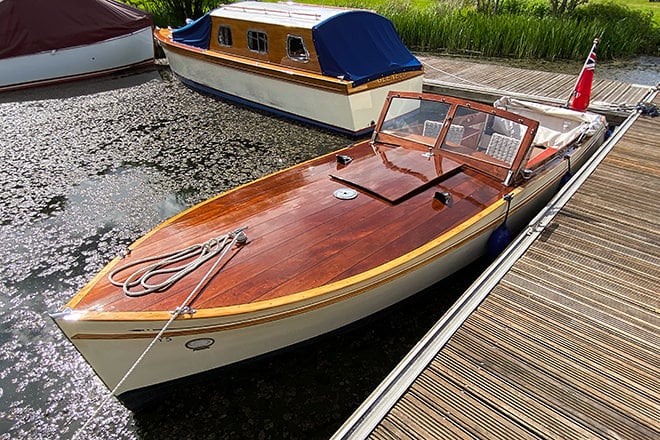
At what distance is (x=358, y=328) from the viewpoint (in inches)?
162

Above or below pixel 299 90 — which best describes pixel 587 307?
below

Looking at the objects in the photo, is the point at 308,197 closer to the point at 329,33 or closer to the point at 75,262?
the point at 75,262

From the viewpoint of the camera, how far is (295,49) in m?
8.92

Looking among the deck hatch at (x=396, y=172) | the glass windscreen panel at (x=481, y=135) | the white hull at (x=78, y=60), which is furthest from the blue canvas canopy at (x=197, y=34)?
the glass windscreen panel at (x=481, y=135)

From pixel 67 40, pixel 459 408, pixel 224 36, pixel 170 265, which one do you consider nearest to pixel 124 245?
pixel 170 265

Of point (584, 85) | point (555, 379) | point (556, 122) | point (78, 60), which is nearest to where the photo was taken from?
point (555, 379)

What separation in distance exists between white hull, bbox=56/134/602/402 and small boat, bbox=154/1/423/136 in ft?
15.8

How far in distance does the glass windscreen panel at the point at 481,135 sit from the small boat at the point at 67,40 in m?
12.2

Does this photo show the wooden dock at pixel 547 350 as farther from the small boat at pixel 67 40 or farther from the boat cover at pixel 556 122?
the small boat at pixel 67 40

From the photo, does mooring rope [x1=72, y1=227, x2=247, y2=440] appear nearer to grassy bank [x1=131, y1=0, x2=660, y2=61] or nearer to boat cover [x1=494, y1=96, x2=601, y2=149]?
boat cover [x1=494, y1=96, x2=601, y2=149]

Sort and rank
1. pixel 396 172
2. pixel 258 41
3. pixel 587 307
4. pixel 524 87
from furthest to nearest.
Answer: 1. pixel 524 87
2. pixel 258 41
3. pixel 396 172
4. pixel 587 307

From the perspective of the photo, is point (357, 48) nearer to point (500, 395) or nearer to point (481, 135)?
point (481, 135)

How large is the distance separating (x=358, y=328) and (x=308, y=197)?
145 centimetres

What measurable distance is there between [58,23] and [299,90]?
8.58 m
